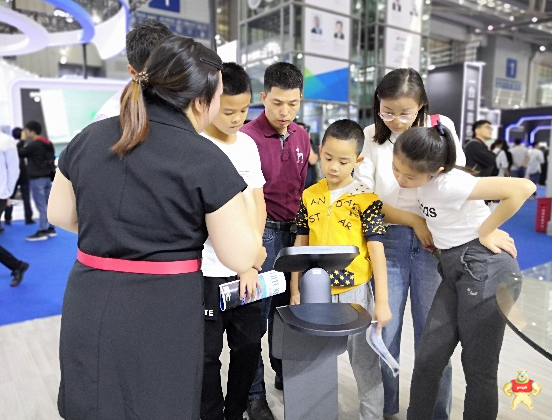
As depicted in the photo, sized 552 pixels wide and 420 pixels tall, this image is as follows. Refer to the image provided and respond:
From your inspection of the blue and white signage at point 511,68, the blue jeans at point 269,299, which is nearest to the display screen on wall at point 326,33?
the blue jeans at point 269,299

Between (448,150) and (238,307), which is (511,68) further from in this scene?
(238,307)

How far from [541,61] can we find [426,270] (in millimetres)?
22875

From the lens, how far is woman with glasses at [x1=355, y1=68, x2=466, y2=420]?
4.75 ft

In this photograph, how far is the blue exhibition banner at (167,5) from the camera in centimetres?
1187

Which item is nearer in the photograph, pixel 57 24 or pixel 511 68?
pixel 57 24

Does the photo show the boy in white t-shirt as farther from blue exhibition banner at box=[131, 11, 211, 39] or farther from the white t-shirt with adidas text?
blue exhibition banner at box=[131, 11, 211, 39]

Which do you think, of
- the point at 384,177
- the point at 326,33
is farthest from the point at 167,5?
the point at 384,177

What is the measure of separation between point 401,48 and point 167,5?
6513 millimetres

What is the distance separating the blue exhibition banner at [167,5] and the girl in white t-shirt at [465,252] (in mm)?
12240

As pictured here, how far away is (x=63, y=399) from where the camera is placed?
39.0 inches

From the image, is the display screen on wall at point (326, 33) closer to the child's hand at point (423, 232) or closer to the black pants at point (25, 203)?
the black pants at point (25, 203)

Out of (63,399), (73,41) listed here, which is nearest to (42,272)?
(63,399)

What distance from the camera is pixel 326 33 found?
305 inches

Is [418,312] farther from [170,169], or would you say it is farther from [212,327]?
[170,169]
